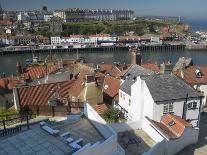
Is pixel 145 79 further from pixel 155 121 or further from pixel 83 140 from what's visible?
pixel 83 140

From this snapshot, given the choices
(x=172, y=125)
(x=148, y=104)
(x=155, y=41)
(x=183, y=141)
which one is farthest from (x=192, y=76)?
(x=155, y=41)

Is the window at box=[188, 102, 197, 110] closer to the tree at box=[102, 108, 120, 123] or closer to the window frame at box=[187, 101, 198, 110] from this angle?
the window frame at box=[187, 101, 198, 110]

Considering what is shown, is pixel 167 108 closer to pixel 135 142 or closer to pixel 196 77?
pixel 135 142

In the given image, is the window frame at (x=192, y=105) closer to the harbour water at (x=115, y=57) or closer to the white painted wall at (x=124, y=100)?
the white painted wall at (x=124, y=100)

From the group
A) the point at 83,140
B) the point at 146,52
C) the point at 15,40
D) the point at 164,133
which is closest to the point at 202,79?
the point at 164,133

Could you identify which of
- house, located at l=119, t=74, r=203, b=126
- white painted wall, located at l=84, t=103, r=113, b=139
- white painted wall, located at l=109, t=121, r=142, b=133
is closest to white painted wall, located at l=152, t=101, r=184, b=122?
house, located at l=119, t=74, r=203, b=126

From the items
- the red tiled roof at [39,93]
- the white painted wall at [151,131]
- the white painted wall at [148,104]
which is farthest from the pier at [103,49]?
the white painted wall at [151,131]
